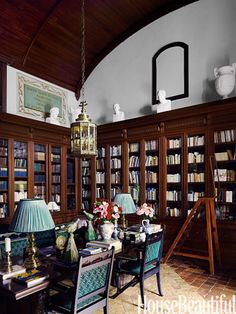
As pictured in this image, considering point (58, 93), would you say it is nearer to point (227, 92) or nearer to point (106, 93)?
point (106, 93)

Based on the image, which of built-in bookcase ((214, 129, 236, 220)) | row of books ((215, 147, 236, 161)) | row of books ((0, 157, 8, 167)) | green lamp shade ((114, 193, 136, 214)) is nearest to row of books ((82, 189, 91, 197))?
row of books ((0, 157, 8, 167))

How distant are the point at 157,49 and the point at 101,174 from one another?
299cm

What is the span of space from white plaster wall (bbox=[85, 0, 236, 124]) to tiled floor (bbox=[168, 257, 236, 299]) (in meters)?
2.93

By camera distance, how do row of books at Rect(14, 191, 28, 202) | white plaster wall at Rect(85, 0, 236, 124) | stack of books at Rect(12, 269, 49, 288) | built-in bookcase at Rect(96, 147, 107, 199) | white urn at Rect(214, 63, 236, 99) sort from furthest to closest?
built-in bookcase at Rect(96, 147, 107, 199) < row of books at Rect(14, 191, 28, 202) < white plaster wall at Rect(85, 0, 236, 124) < white urn at Rect(214, 63, 236, 99) < stack of books at Rect(12, 269, 49, 288)

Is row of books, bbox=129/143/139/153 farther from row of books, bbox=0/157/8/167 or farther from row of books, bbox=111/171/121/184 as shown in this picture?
row of books, bbox=0/157/8/167

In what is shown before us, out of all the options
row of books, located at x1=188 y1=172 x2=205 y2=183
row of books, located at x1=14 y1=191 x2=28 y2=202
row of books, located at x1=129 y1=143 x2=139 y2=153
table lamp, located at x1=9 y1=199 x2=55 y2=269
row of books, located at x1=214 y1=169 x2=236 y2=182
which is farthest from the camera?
row of books, located at x1=129 y1=143 x2=139 y2=153

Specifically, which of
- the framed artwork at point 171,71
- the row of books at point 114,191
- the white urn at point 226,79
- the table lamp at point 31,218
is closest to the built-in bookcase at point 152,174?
the row of books at point 114,191

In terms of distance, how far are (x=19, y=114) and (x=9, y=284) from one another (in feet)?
13.9

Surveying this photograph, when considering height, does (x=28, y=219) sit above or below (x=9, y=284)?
above

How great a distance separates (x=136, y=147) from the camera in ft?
18.0

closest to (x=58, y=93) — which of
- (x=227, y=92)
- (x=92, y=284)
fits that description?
(x=227, y=92)

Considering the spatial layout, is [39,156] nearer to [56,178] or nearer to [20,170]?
[20,170]

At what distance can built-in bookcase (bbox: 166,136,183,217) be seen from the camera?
190 inches

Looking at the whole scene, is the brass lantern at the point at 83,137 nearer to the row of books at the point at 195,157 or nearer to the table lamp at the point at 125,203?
the table lamp at the point at 125,203
